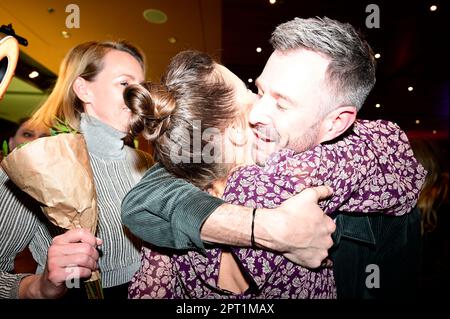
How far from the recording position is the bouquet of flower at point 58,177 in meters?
0.72

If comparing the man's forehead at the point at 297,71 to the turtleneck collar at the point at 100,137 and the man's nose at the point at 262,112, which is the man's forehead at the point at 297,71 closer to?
the man's nose at the point at 262,112

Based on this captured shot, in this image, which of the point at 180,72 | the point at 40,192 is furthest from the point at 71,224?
the point at 180,72

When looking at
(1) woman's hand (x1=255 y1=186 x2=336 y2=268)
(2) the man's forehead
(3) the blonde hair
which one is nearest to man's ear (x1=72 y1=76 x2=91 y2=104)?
(3) the blonde hair

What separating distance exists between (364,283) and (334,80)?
61 cm

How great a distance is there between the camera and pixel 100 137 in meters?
1.14

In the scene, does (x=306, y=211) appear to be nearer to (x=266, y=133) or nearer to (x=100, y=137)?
(x=266, y=133)

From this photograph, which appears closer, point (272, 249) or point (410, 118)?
point (272, 249)

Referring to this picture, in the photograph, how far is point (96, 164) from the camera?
43.6 inches

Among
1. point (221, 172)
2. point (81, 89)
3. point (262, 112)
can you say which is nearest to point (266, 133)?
point (262, 112)

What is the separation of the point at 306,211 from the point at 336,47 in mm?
431

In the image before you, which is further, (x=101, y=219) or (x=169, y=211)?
(x=101, y=219)

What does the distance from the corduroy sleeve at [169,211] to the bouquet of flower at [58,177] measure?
107 millimetres
